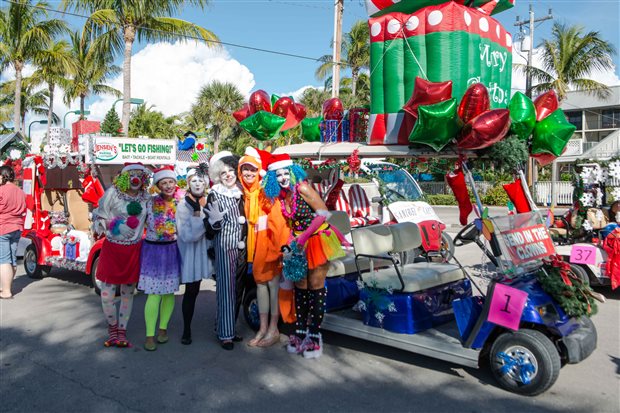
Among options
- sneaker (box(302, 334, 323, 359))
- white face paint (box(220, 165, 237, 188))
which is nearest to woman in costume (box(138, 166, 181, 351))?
white face paint (box(220, 165, 237, 188))

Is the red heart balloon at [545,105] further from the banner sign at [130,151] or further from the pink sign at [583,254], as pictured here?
the banner sign at [130,151]

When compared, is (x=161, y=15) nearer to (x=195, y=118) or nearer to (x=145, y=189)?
(x=145, y=189)

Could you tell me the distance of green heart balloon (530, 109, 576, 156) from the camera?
16.0 ft

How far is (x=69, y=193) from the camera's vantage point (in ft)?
29.1

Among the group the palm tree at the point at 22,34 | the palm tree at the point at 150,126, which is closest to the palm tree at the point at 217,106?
the palm tree at the point at 150,126

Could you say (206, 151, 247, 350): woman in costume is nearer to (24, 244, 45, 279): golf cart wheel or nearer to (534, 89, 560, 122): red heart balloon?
(534, 89, 560, 122): red heart balloon

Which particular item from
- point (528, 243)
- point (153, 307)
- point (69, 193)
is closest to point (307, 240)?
point (153, 307)

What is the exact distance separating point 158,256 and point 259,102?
3469 mm

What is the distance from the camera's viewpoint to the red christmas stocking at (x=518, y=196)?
502 centimetres

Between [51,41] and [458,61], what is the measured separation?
22.4m

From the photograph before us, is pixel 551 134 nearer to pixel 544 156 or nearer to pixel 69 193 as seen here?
pixel 544 156

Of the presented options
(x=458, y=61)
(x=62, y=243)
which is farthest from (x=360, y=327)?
(x=62, y=243)

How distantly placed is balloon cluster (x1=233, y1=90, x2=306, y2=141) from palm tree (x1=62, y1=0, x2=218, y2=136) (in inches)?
432

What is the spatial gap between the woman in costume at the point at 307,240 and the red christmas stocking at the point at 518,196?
171 cm
